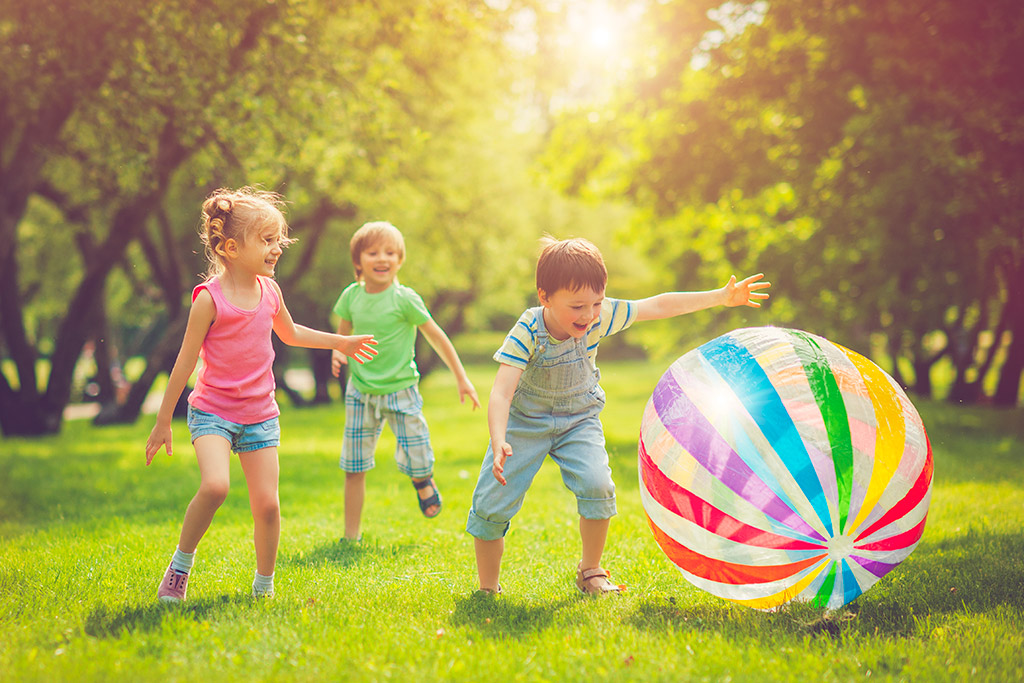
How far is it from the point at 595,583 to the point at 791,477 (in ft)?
4.48

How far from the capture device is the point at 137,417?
17469mm

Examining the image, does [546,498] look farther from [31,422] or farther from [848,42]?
[31,422]

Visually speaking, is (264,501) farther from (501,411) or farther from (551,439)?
(551,439)

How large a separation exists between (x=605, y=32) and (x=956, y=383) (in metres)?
13.5

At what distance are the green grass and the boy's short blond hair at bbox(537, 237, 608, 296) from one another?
5.44 ft

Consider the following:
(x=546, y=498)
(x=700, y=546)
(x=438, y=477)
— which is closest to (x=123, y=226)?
(x=438, y=477)

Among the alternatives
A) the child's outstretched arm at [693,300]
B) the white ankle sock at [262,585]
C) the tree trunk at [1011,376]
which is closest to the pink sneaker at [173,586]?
the white ankle sock at [262,585]

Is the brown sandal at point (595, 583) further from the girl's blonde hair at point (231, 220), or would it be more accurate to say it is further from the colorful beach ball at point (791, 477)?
the girl's blonde hair at point (231, 220)

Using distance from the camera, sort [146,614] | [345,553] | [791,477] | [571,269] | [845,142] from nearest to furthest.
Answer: [791,477] < [146,614] < [571,269] < [345,553] < [845,142]

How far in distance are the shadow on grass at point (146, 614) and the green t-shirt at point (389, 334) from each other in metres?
1.87

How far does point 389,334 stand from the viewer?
5.74 meters

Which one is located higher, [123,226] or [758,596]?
[123,226]

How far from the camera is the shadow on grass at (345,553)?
5098 mm

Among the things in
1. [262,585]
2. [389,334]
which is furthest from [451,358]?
[262,585]
